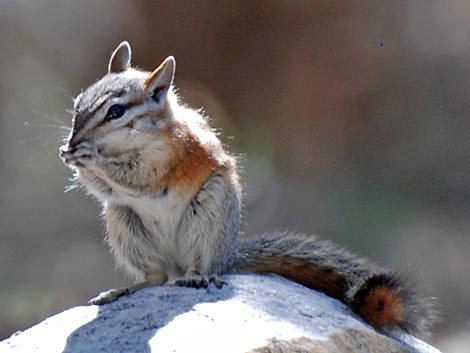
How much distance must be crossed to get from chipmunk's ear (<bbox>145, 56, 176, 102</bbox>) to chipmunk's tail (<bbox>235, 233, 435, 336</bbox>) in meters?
0.63

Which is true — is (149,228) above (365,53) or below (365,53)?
below

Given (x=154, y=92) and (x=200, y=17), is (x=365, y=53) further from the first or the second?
(x=154, y=92)

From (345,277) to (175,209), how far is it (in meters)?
0.63

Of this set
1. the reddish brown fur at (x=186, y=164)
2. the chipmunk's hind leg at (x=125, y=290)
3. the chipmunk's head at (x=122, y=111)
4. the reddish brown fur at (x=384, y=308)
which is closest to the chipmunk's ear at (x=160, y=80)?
the chipmunk's head at (x=122, y=111)

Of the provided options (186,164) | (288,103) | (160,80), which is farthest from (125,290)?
(288,103)

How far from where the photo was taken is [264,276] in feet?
11.6

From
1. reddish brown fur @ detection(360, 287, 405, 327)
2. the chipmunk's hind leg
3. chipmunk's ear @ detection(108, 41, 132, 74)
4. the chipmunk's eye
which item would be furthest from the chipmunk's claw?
chipmunk's ear @ detection(108, 41, 132, 74)

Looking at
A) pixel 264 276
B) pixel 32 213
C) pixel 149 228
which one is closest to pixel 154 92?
pixel 149 228

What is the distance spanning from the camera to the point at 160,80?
3523 millimetres

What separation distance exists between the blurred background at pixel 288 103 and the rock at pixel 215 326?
3267 millimetres

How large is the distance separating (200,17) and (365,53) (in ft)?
4.10

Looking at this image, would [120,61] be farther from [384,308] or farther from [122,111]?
[384,308]

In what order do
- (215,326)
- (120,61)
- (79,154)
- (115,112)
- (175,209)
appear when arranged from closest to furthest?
(215,326) < (79,154) < (115,112) < (175,209) < (120,61)

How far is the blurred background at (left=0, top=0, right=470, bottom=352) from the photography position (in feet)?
22.2
